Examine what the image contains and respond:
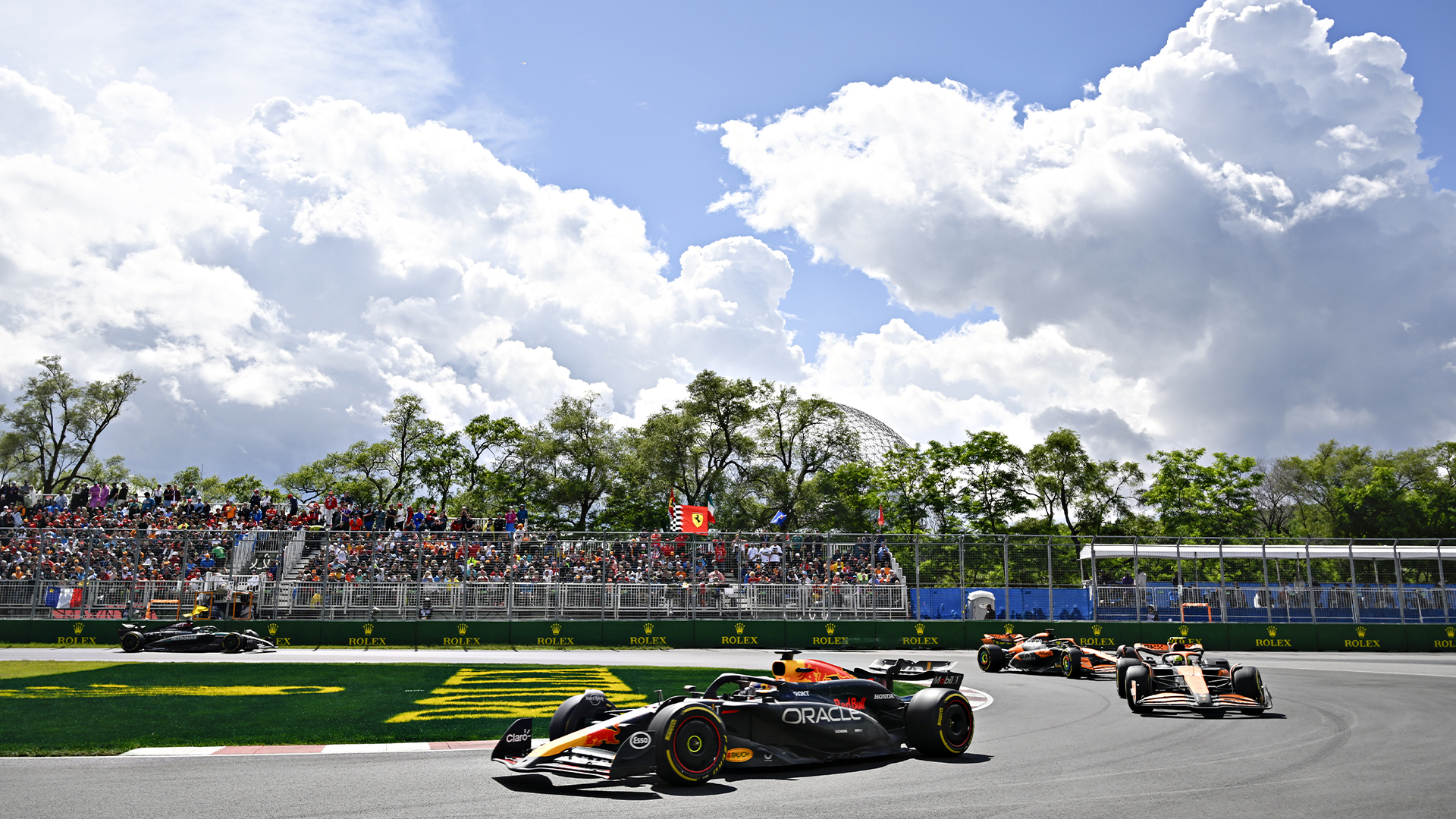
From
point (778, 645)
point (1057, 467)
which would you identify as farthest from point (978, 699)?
point (1057, 467)

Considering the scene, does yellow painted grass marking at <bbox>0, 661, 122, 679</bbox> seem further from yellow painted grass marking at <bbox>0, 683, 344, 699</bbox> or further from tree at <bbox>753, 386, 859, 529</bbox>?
tree at <bbox>753, 386, 859, 529</bbox>

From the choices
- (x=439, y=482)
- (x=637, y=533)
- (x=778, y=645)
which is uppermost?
(x=439, y=482)

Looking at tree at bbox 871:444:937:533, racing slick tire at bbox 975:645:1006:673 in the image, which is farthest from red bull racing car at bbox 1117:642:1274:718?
tree at bbox 871:444:937:533

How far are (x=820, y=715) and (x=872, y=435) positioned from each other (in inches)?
2642

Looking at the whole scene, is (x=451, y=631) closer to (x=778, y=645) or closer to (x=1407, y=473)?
(x=778, y=645)

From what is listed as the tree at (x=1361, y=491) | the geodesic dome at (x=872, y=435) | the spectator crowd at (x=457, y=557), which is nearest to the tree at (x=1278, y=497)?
the tree at (x=1361, y=491)

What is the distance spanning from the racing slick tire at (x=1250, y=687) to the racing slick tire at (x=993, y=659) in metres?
8.31

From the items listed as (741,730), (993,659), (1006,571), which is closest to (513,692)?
(741,730)

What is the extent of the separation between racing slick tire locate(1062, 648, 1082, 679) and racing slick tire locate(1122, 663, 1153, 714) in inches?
248

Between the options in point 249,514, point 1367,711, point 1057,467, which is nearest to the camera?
point 1367,711

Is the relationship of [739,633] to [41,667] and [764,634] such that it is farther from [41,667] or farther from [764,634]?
[41,667]

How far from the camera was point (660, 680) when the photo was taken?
19.3 m

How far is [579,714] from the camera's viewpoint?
29.6 ft

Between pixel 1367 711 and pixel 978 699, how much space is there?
5924 millimetres
